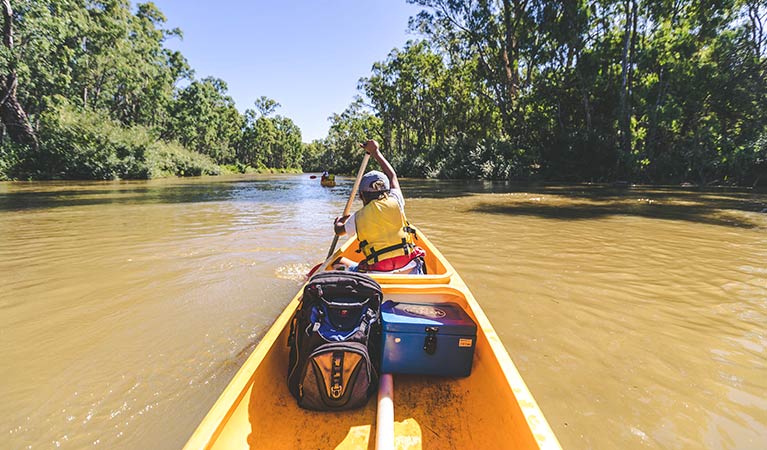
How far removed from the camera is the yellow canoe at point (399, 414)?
144 cm

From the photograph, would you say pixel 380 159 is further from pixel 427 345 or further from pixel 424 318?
pixel 427 345

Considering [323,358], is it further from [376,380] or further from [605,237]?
[605,237]

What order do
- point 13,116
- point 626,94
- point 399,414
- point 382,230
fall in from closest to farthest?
point 399,414, point 382,230, point 626,94, point 13,116

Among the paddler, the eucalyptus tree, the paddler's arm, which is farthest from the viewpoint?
the eucalyptus tree

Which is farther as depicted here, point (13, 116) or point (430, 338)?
point (13, 116)

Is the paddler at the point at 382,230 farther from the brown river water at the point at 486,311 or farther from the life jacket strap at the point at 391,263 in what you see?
the brown river water at the point at 486,311

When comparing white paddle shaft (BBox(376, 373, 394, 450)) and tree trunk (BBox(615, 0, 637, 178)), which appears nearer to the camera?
white paddle shaft (BBox(376, 373, 394, 450))

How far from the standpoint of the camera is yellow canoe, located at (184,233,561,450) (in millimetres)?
1436

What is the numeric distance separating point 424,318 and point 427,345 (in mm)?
170

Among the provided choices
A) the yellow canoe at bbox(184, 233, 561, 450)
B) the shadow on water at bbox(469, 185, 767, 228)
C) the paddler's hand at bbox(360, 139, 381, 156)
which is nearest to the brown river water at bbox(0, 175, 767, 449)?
the yellow canoe at bbox(184, 233, 561, 450)

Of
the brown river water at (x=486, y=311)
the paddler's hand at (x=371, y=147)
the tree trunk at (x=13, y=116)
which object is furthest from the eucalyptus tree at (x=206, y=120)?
the paddler's hand at (x=371, y=147)

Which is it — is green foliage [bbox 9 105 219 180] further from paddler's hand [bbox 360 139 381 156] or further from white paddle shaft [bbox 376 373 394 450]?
white paddle shaft [bbox 376 373 394 450]

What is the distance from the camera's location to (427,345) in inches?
78.3

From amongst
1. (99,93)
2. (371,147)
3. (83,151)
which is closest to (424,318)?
(371,147)
